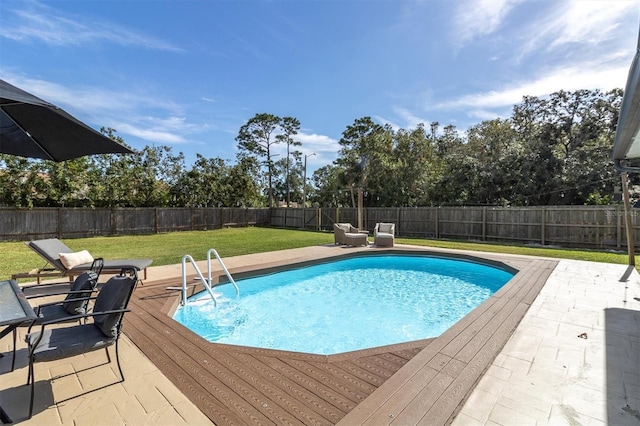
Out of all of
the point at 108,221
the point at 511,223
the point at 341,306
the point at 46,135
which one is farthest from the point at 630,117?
the point at 108,221

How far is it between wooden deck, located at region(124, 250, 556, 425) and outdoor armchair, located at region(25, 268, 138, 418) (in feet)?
1.71

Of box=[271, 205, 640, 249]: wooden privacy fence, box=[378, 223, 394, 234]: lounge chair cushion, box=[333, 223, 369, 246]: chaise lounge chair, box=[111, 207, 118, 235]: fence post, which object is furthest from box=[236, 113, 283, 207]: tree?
box=[378, 223, 394, 234]: lounge chair cushion

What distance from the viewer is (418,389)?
7.36 feet

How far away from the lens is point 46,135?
2996mm

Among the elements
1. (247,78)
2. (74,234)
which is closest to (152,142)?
(74,234)

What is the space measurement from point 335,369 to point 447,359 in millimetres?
1063

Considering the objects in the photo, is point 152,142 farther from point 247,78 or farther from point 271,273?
point 271,273

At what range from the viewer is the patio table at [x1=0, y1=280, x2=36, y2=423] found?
6.27 feet

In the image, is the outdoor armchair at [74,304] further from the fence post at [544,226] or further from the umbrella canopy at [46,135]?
the fence post at [544,226]

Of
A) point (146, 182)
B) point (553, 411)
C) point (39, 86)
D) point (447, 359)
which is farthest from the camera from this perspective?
point (146, 182)

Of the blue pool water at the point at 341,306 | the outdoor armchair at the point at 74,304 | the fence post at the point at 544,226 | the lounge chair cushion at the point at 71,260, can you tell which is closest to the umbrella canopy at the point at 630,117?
the blue pool water at the point at 341,306

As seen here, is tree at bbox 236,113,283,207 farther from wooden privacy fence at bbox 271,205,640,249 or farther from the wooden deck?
the wooden deck

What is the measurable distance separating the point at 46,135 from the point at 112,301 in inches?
75.1

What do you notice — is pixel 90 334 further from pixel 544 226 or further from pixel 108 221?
pixel 108 221
